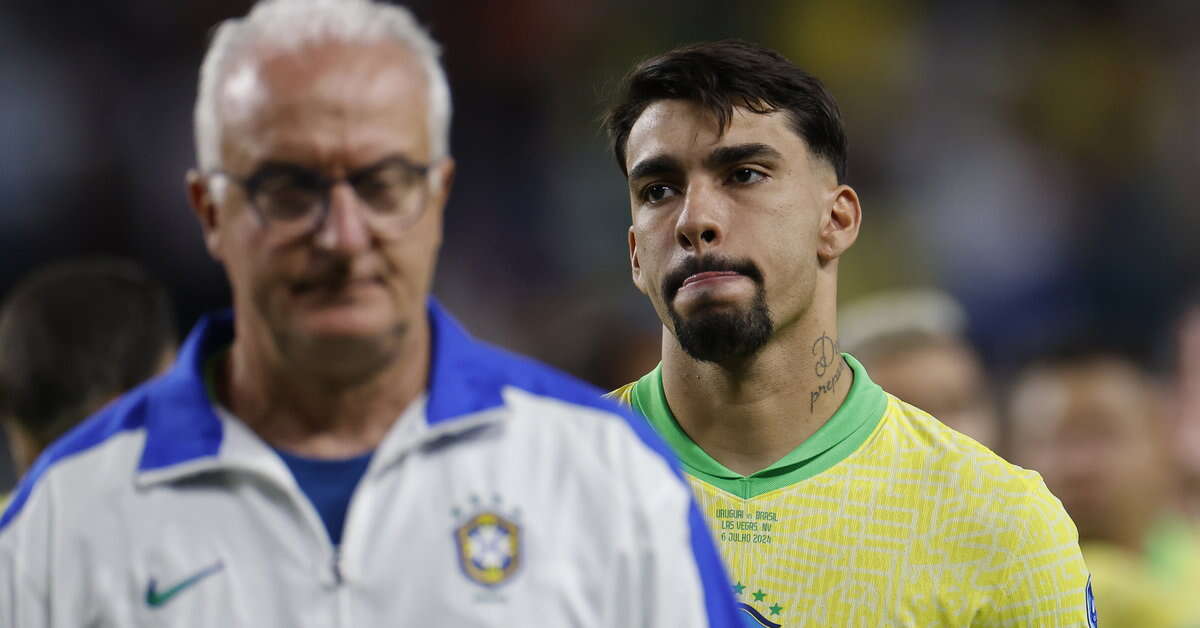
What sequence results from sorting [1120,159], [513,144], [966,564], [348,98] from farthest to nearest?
[1120,159] < [513,144] < [966,564] < [348,98]

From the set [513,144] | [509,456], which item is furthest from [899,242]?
[509,456]

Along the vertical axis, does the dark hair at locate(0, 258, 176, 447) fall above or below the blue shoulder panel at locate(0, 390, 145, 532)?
above

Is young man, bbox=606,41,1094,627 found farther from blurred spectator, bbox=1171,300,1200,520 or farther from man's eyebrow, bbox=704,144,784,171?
blurred spectator, bbox=1171,300,1200,520

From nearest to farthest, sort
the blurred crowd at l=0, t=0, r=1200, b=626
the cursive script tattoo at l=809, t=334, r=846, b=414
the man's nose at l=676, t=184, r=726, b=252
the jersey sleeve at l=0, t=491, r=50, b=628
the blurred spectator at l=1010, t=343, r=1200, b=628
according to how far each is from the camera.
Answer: the jersey sleeve at l=0, t=491, r=50, b=628 → the man's nose at l=676, t=184, r=726, b=252 → the cursive script tattoo at l=809, t=334, r=846, b=414 → the blurred spectator at l=1010, t=343, r=1200, b=628 → the blurred crowd at l=0, t=0, r=1200, b=626

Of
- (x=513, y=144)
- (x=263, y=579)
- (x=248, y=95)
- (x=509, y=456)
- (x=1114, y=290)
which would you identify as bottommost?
(x=263, y=579)

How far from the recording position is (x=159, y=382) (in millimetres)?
2592

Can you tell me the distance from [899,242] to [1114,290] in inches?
64.7

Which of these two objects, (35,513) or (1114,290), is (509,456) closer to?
(35,513)

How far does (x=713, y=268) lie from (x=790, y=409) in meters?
0.43

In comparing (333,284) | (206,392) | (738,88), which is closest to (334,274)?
(333,284)

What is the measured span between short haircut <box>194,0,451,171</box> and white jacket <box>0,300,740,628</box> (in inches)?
16.6

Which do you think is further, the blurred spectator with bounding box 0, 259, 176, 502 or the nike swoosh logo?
the blurred spectator with bounding box 0, 259, 176, 502

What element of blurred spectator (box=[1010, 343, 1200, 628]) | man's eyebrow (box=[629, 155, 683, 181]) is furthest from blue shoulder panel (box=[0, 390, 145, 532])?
blurred spectator (box=[1010, 343, 1200, 628])

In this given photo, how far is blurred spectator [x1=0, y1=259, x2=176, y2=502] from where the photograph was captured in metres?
4.35
